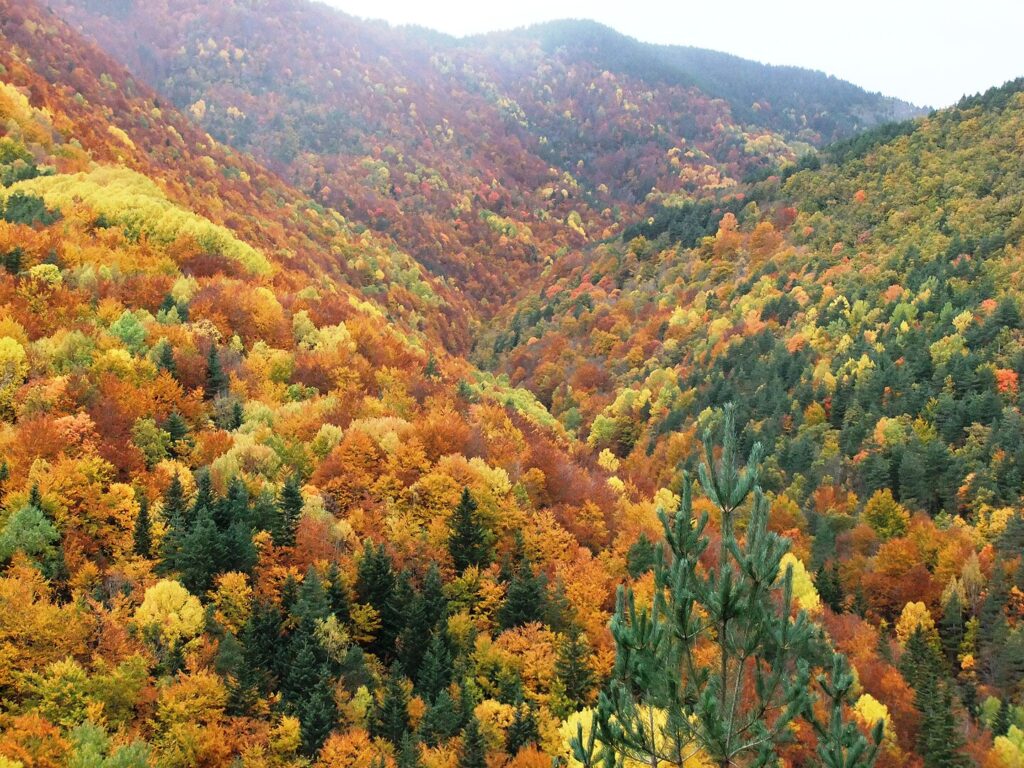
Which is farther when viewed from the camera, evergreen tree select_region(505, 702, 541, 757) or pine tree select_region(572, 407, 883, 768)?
evergreen tree select_region(505, 702, 541, 757)

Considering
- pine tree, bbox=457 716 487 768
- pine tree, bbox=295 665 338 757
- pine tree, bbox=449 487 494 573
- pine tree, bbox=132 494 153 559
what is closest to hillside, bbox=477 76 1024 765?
pine tree, bbox=449 487 494 573

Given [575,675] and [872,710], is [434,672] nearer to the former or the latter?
[575,675]

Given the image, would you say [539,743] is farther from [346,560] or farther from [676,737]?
[676,737]

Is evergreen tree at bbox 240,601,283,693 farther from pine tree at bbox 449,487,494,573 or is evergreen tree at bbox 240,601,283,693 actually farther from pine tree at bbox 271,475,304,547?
pine tree at bbox 449,487,494,573

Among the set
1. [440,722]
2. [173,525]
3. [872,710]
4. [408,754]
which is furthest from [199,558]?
[872,710]

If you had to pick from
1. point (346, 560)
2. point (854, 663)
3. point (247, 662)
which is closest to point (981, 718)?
point (854, 663)

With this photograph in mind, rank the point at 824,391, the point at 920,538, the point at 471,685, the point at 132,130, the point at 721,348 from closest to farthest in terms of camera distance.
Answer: the point at 471,685 → the point at 920,538 → the point at 824,391 → the point at 132,130 → the point at 721,348

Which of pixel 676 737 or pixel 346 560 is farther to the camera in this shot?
pixel 346 560

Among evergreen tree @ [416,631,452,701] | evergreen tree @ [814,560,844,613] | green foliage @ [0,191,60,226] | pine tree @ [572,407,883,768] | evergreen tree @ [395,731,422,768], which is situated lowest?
evergreen tree @ [814,560,844,613]
